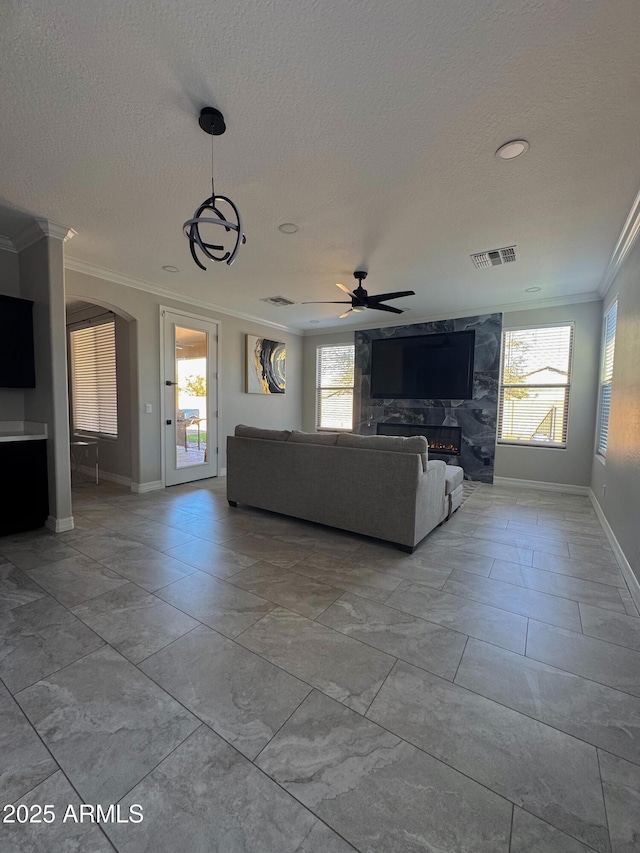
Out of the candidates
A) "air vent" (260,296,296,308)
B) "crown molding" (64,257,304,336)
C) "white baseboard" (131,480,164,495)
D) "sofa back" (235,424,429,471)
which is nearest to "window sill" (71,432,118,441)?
"white baseboard" (131,480,164,495)

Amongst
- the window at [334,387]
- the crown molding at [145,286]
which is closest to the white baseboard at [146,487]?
the crown molding at [145,286]

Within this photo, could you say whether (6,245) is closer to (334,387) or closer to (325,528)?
(325,528)

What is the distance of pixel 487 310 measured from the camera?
569cm

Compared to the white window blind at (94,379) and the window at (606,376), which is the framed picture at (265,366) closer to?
the white window blind at (94,379)

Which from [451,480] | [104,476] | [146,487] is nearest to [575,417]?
[451,480]

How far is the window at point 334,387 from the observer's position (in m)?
7.33

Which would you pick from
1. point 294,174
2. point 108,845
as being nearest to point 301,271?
point 294,174

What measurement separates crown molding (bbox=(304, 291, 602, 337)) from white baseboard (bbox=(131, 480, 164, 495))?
4317 millimetres

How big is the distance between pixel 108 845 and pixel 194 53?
2931mm

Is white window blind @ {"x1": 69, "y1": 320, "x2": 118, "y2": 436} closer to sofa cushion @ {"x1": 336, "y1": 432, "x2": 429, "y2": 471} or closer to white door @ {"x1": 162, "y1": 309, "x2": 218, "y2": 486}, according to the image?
white door @ {"x1": 162, "y1": 309, "x2": 218, "y2": 486}

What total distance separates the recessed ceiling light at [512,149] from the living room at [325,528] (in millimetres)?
71

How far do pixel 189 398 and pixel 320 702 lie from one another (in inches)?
185

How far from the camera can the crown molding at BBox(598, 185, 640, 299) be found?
108 inches

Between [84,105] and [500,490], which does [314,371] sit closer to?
[500,490]
